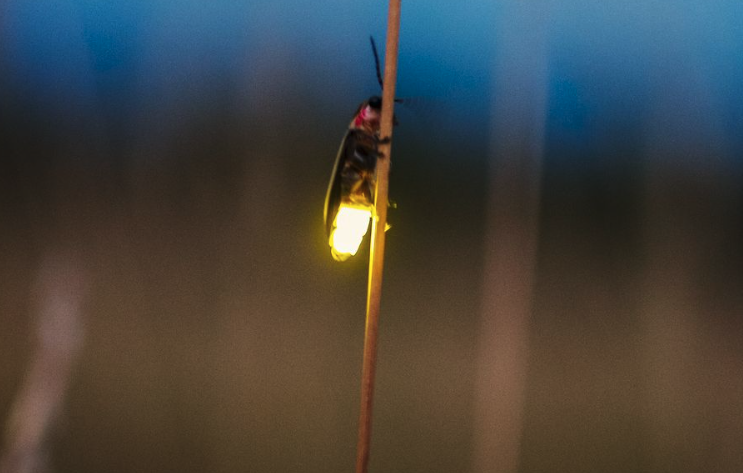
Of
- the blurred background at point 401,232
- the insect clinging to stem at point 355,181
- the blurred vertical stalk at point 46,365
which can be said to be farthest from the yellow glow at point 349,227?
the blurred vertical stalk at point 46,365

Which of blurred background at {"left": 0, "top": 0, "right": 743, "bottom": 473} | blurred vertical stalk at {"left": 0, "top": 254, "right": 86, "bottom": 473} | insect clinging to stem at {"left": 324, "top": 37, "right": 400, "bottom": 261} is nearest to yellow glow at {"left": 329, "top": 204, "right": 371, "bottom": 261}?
insect clinging to stem at {"left": 324, "top": 37, "right": 400, "bottom": 261}

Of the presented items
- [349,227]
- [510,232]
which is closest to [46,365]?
[349,227]

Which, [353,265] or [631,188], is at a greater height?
[631,188]

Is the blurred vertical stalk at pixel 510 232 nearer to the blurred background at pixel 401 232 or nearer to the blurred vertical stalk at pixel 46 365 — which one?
the blurred background at pixel 401 232

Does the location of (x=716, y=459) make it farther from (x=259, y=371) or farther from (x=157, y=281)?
(x=157, y=281)

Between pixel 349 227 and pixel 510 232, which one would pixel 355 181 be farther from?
pixel 510 232

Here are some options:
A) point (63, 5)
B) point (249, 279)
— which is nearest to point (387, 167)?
point (249, 279)
